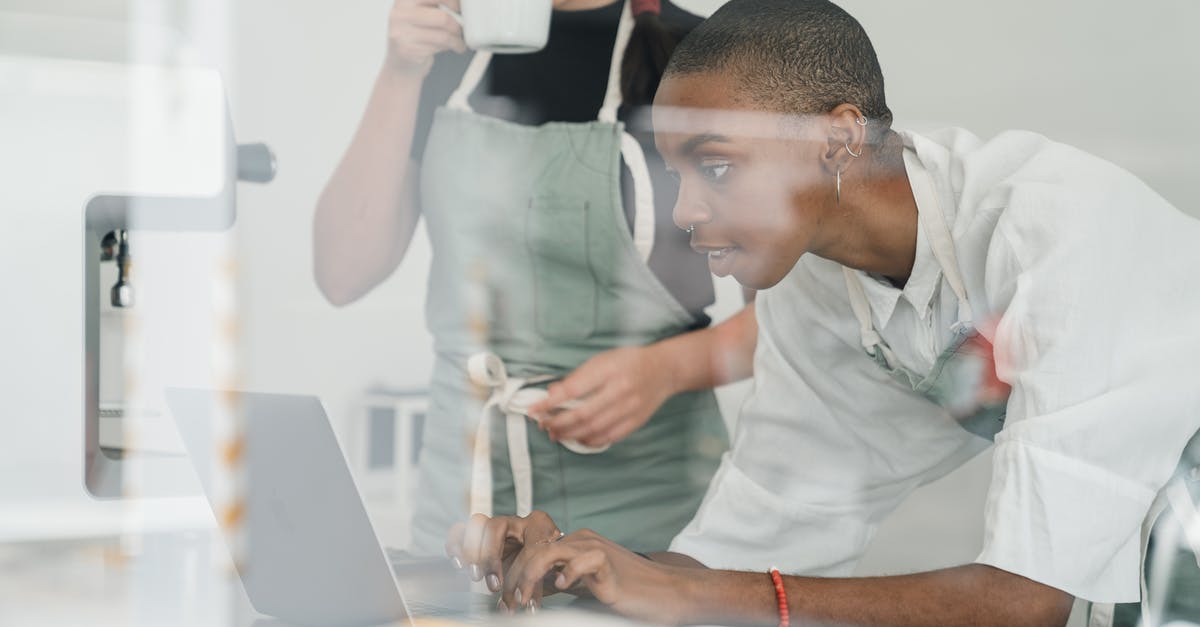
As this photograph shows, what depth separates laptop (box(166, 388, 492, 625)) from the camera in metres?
0.80

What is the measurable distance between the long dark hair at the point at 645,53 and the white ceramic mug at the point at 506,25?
0.08 metres

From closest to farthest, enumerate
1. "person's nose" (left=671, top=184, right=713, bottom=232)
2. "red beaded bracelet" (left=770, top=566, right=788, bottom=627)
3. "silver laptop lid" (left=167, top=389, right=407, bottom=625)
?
"silver laptop lid" (left=167, top=389, right=407, bottom=625)
"red beaded bracelet" (left=770, top=566, right=788, bottom=627)
"person's nose" (left=671, top=184, right=713, bottom=232)

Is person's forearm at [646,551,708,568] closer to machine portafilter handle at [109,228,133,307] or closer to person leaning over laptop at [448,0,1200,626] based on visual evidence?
person leaning over laptop at [448,0,1200,626]

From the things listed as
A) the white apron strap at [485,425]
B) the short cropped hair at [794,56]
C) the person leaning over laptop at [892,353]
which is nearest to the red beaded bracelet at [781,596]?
the person leaning over laptop at [892,353]

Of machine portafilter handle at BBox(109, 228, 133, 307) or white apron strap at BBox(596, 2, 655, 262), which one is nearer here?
machine portafilter handle at BBox(109, 228, 133, 307)

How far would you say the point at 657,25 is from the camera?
1053 millimetres

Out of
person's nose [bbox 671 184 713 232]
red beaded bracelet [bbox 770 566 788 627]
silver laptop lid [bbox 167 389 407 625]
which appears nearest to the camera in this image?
silver laptop lid [bbox 167 389 407 625]

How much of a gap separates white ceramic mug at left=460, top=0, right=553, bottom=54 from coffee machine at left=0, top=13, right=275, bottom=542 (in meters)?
0.21

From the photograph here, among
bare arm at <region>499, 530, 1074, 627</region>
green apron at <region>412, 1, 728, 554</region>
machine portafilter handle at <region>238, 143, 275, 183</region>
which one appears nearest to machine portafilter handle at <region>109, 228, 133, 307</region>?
machine portafilter handle at <region>238, 143, 275, 183</region>

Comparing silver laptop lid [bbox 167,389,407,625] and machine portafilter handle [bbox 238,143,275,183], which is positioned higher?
machine portafilter handle [bbox 238,143,275,183]

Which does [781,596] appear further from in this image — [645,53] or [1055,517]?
[645,53]

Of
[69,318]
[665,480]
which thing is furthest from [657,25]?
[69,318]

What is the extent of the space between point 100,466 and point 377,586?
9.2 inches

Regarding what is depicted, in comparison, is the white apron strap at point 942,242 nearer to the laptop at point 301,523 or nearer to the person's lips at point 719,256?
the person's lips at point 719,256
